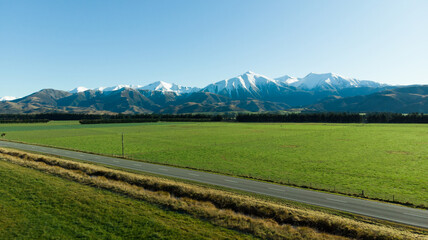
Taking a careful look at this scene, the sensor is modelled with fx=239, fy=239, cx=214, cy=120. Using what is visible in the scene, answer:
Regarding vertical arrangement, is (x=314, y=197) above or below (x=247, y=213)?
below

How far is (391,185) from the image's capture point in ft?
121

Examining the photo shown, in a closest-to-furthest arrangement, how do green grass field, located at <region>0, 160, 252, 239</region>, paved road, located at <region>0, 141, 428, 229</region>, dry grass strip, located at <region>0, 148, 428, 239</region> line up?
1. green grass field, located at <region>0, 160, 252, 239</region>
2. dry grass strip, located at <region>0, 148, 428, 239</region>
3. paved road, located at <region>0, 141, 428, 229</region>

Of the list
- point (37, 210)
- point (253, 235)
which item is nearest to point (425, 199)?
point (253, 235)

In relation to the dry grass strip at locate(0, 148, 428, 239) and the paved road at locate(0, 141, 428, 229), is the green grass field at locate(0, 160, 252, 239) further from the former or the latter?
the paved road at locate(0, 141, 428, 229)

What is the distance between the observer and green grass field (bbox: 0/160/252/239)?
2005 cm

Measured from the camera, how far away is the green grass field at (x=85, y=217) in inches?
789

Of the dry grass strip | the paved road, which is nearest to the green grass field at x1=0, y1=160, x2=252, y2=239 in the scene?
the dry grass strip

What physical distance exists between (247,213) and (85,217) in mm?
16079

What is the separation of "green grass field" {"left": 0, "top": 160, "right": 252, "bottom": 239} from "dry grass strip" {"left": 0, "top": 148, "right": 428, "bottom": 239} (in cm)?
152

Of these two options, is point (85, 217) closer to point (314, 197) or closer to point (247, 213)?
point (247, 213)

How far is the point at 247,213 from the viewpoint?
2531 cm

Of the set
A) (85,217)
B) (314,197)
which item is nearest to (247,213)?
(314,197)

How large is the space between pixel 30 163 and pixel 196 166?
3027 cm

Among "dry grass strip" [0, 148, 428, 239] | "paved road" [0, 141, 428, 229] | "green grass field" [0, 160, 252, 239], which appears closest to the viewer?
"green grass field" [0, 160, 252, 239]
